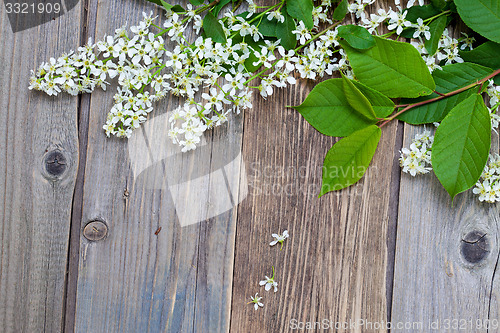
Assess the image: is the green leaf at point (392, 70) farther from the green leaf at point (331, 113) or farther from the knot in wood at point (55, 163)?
the knot in wood at point (55, 163)

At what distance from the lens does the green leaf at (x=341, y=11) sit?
0.73m

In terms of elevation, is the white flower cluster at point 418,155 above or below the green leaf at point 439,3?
below

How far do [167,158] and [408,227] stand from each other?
527mm

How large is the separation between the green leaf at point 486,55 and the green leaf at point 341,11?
9.7 inches

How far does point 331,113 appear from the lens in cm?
75

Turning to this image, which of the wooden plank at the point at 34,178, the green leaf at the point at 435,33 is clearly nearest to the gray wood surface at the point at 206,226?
the wooden plank at the point at 34,178

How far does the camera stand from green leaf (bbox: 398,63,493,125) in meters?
0.73

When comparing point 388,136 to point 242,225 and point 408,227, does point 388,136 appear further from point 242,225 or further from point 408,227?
point 242,225

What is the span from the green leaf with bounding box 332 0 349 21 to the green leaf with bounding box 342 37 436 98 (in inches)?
2.4

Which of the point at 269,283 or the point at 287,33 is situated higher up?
the point at 287,33

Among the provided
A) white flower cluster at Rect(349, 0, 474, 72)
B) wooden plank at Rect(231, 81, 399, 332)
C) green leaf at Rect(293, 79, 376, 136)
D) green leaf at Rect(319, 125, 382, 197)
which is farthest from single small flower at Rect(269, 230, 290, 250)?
white flower cluster at Rect(349, 0, 474, 72)

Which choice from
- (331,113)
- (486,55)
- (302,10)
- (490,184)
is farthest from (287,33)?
(490,184)

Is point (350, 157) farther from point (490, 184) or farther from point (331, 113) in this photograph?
point (490, 184)

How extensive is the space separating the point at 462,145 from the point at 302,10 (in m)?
0.40
